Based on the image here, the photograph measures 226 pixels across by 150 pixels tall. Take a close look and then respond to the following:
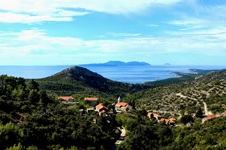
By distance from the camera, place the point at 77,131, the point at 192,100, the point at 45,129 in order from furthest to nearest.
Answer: the point at 192,100
the point at 77,131
the point at 45,129

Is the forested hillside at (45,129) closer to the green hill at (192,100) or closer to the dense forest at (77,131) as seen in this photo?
the dense forest at (77,131)

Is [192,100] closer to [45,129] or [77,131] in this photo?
[77,131]

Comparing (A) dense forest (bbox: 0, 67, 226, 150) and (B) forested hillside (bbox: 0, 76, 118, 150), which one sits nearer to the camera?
(B) forested hillside (bbox: 0, 76, 118, 150)

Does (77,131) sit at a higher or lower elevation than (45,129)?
lower

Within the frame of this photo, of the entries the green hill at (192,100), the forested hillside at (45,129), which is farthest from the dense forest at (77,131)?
the green hill at (192,100)

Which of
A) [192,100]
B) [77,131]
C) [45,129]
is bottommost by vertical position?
[192,100]

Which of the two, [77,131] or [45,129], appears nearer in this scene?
[45,129]

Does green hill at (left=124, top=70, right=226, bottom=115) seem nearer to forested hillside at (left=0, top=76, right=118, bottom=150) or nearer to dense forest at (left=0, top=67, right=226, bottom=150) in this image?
dense forest at (left=0, top=67, right=226, bottom=150)

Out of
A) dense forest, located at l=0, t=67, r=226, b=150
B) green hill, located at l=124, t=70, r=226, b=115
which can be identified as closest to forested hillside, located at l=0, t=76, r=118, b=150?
dense forest, located at l=0, t=67, r=226, b=150

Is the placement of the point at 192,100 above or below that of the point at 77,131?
below

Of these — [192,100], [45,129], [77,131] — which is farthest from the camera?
[192,100]

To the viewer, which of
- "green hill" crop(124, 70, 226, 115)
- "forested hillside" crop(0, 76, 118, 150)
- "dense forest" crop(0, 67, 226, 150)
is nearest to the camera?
"forested hillside" crop(0, 76, 118, 150)

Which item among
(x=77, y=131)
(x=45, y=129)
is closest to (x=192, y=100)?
(x=77, y=131)
